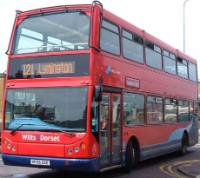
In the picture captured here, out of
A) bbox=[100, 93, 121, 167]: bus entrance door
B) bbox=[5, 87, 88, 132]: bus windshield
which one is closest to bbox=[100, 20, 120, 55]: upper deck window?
bbox=[100, 93, 121, 167]: bus entrance door

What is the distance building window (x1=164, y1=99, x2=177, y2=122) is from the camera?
59.2 feet

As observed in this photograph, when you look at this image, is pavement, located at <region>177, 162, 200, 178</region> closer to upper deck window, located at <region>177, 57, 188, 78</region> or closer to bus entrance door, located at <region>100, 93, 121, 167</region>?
A: bus entrance door, located at <region>100, 93, 121, 167</region>

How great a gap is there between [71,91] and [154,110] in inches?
221

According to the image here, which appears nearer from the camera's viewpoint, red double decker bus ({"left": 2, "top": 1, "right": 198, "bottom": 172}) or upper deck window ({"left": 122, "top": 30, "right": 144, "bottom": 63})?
red double decker bus ({"left": 2, "top": 1, "right": 198, "bottom": 172})

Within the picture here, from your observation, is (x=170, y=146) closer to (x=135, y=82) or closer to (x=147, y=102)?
(x=147, y=102)

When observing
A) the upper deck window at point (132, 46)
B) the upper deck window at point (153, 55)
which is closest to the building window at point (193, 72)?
the upper deck window at point (153, 55)

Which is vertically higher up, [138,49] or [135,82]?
[138,49]

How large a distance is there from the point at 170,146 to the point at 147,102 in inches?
134

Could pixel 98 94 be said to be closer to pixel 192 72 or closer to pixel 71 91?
pixel 71 91

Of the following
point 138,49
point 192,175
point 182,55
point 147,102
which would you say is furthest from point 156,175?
point 182,55

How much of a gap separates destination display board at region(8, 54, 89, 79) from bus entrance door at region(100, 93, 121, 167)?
1103 mm

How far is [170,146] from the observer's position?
18.6 m

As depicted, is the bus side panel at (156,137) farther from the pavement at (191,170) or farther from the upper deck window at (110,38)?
the upper deck window at (110,38)

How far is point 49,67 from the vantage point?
39.9 ft
